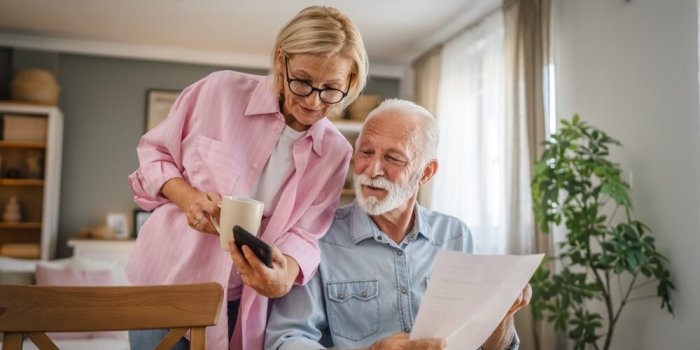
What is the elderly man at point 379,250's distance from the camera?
56.0 inches

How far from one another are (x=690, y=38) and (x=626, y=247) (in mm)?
1036

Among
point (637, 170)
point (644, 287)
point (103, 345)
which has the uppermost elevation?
point (637, 170)

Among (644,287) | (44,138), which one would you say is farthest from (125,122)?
(644,287)

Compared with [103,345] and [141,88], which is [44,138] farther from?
[103,345]

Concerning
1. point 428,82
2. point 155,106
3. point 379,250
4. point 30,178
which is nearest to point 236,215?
point 379,250

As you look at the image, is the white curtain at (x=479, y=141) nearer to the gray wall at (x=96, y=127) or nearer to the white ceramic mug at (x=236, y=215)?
the gray wall at (x=96, y=127)

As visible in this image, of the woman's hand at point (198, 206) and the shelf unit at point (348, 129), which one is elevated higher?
the shelf unit at point (348, 129)

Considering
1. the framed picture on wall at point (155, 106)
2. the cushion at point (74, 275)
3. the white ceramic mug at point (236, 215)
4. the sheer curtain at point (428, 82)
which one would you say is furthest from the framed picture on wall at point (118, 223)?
the white ceramic mug at point (236, 215)

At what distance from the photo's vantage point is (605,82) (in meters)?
3.45

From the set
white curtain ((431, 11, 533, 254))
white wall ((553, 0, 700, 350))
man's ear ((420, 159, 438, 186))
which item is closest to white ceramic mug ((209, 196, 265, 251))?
man's ear ((420, 159, 438, 186))

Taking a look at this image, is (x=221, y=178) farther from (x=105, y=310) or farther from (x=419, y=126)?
(x=419, y=126)

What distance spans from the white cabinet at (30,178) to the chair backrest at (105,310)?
480 cm

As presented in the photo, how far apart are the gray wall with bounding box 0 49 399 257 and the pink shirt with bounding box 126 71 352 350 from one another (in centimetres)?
497

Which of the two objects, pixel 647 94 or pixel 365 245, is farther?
pixel 647 94
